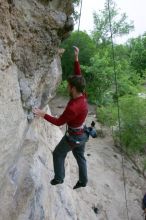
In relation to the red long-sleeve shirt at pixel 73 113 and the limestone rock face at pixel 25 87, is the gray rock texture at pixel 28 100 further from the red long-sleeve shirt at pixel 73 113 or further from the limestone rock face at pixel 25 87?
the red long-sleeve shirt at pixel 73 113

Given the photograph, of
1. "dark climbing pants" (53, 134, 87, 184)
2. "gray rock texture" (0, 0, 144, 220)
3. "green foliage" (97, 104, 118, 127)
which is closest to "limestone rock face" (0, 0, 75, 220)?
"gray rock texture" (0, 0, 144, 220)

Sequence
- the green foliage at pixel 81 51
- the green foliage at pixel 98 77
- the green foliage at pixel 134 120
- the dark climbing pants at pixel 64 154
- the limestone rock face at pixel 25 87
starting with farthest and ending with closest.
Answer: the green foliage at pixel 81 51 < the green foliage at pixel 98 77 < the green foliage at pixel 134 120 < the dark climbing pants at pixel 64 154 < the limestone rock face at pixel 25 87

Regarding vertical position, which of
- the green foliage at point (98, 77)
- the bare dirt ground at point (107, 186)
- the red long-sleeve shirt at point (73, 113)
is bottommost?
the bare dirt ground at point (107, 186)

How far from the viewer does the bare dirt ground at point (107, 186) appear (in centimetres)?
1363

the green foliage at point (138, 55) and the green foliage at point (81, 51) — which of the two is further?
the green foliage at point (138, 55)

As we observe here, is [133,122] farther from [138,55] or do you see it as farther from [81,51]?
[138,55]

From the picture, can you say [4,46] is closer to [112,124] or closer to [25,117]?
[25,117]

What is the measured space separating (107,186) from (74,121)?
10.2m

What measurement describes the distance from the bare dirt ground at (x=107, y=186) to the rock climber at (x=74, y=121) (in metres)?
4.97

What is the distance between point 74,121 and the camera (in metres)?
6.44

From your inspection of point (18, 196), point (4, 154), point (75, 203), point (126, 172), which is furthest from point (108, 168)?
point (4, 154)

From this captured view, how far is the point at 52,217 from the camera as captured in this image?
363 inches

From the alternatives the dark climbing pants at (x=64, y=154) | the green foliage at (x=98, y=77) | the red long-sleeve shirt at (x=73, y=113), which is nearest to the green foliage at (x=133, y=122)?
the green foliage at (x=98, y=77)

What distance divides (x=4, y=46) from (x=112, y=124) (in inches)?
560
